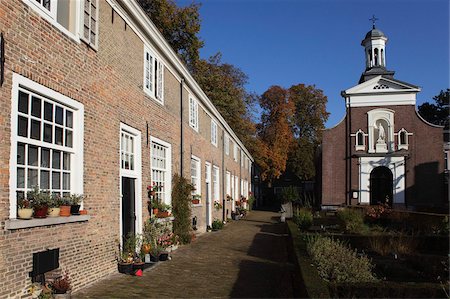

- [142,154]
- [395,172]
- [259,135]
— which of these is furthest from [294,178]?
[142,154]

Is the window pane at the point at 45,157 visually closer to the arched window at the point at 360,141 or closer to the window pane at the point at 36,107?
the window pane at the point at 36,107

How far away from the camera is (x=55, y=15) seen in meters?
7.34

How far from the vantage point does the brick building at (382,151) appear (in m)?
31.2

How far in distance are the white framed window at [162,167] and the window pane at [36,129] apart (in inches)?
213

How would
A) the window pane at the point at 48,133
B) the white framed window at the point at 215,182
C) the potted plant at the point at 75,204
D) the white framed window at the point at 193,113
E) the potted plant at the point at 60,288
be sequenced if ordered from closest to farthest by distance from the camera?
the potted plant at the point at 60,288
the window pane at the point at 48,133
the potted plant at the point at 75,204
the white framed window at the point at 193,113
the white framed window at the point at 215,182

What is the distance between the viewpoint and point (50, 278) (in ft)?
22.1

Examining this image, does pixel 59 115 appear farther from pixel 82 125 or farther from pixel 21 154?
pixel 21 154

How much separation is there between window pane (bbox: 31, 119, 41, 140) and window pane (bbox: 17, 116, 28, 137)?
180 mm

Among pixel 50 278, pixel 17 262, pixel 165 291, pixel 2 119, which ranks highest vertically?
pixel 2 119

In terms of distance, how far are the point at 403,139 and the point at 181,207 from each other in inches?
919

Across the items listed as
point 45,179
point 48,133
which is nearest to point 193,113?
point 48,133

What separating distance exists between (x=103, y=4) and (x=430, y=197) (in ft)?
92.8

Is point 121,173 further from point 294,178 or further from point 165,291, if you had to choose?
point 294,178

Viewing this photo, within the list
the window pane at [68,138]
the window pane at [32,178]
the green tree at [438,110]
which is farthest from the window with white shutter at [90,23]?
the green tree at [438,110]
